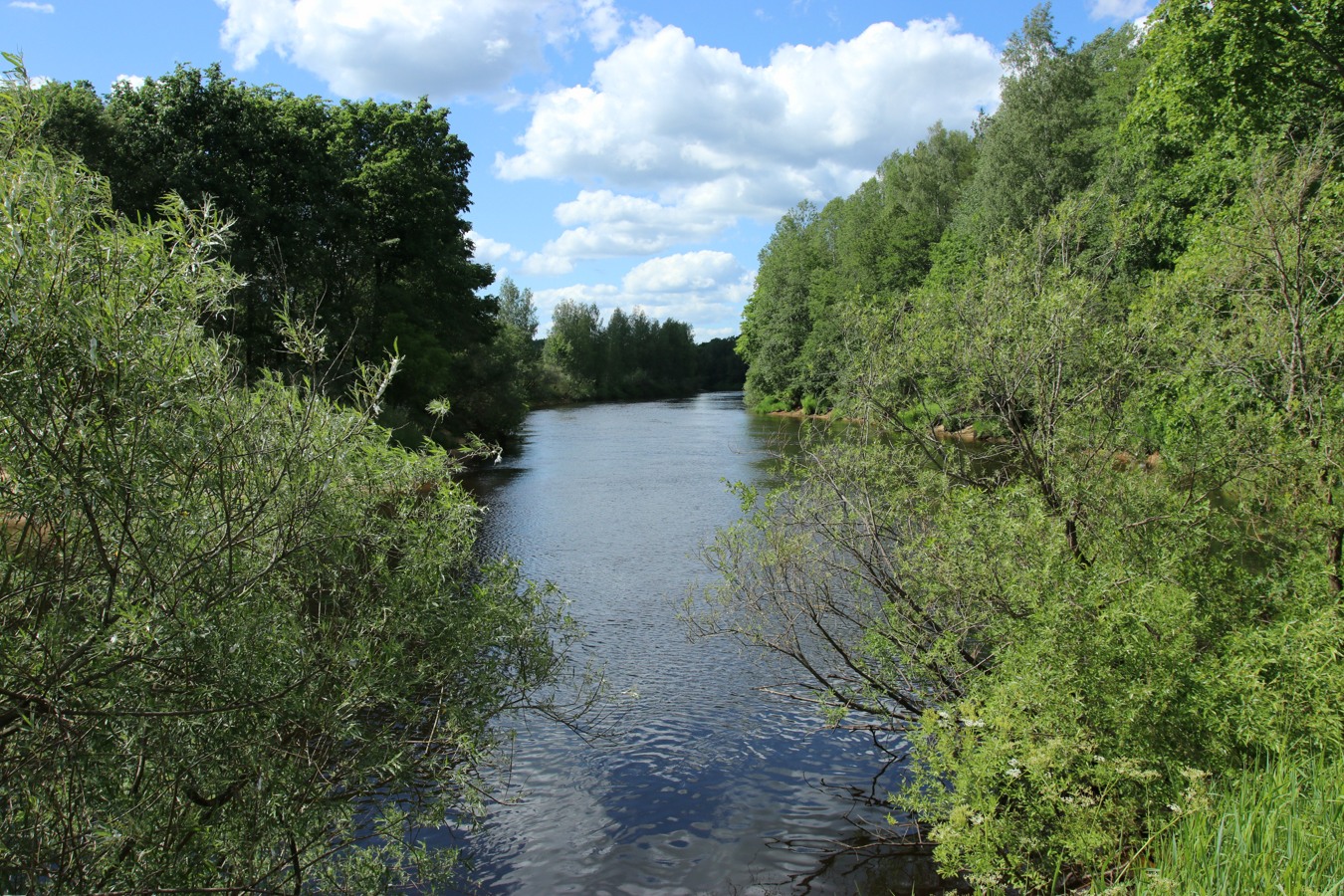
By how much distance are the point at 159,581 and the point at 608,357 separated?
302ft

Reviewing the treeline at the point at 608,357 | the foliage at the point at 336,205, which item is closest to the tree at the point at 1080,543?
the foliage at the point at 336,205

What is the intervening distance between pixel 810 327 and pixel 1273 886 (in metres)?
55.5

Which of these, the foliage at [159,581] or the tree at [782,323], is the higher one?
the tree at [782,323]

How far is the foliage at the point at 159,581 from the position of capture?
3545mm

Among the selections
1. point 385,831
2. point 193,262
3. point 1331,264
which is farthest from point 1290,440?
point 193,262

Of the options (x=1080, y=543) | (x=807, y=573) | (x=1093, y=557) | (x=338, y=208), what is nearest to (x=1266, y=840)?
(x=1093, y=557)

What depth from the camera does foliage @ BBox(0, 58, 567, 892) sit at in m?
3.54

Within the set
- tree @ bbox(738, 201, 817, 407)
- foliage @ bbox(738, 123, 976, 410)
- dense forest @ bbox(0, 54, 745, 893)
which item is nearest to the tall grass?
dense forest @ bbox(0, 54, 745, 893)

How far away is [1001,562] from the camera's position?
278 inches

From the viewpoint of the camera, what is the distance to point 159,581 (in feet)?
12.9

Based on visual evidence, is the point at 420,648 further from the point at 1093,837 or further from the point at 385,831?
the point at 1093,837

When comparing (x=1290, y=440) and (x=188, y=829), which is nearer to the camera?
(x=188, y=829)

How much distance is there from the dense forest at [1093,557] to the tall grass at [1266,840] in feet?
0.09

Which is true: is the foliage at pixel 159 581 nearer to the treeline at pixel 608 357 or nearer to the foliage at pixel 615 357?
the treeline at pixel 608 357
